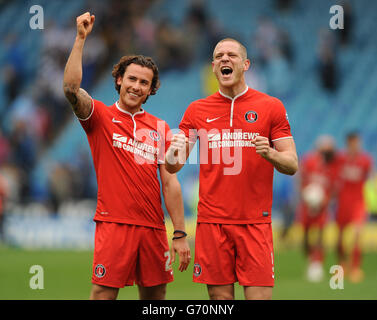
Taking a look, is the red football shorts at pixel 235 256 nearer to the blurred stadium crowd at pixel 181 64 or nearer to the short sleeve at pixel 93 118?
the short sleeve at pixel 93 118

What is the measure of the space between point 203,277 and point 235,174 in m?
0.81

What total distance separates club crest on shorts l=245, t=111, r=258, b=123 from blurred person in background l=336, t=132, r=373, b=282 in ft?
23.0

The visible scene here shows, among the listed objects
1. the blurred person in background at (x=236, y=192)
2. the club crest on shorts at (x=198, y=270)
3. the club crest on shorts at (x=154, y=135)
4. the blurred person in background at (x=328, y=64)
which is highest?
the blurred person in background at (x=328, y=64)

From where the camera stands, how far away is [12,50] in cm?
1988

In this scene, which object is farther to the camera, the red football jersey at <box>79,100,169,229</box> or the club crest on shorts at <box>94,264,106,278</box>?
the red football jersey at <box>79,100,169,229</box>

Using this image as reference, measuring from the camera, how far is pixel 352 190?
12.5 meters

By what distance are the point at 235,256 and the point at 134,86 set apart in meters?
1.51

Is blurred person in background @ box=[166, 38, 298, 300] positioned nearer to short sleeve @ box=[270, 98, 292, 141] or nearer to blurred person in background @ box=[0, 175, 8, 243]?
short sleeve @ box=[270, 98, 292, 141]

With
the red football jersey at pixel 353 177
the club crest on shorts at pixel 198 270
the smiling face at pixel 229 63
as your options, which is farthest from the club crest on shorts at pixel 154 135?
the red football jersey at pixel 353 177

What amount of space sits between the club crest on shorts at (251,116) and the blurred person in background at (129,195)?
743 millimetres

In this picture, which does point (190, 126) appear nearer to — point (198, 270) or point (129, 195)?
point (129, 195)

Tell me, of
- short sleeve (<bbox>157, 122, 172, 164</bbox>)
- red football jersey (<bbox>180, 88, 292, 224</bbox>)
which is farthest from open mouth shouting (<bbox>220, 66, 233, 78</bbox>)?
short sleeve (<bbox>157, 122, 172, 164</bbox>)

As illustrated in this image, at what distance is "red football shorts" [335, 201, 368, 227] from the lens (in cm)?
1232

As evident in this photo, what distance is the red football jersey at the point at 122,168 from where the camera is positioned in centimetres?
526
